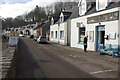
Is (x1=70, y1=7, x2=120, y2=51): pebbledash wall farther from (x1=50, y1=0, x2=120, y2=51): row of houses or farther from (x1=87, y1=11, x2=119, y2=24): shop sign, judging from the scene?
(x1=87, y1=11, x2=119, y2=24): shop sign

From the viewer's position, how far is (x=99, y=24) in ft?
50.1

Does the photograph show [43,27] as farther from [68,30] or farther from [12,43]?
[12,43]

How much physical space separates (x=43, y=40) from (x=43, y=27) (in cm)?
2250

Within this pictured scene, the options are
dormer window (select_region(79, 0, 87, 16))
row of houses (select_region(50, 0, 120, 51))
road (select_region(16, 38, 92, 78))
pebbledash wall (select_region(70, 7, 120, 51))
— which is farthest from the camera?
dormer window (select_region(79, 0, 87, 16))

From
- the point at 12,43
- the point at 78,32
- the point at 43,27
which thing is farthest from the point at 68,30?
the point at 43,27

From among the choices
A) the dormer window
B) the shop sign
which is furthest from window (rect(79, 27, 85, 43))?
the shop sign

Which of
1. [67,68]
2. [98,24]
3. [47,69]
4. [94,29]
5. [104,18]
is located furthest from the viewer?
[94,29]

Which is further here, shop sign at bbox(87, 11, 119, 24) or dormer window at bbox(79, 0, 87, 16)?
dormer window at bbox(79, 0, 87, 16)

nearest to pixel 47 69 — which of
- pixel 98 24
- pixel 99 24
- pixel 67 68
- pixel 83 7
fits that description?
pixel 67 68

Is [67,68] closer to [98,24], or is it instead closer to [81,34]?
[98,24]

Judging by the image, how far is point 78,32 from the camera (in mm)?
20859

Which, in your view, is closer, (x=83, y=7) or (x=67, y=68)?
(x=67, y=68)

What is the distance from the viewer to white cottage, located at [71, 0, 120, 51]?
13.0 metres

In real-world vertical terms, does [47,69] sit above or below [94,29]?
below
